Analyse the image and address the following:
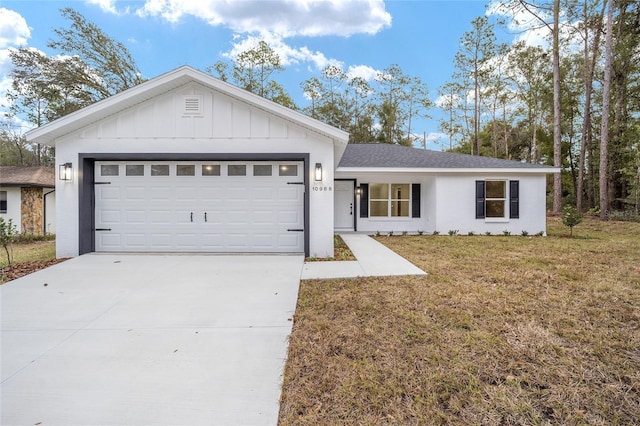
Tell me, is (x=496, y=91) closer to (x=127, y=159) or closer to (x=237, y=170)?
(x=237, y=170)

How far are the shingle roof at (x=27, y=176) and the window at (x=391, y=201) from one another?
1366 centimetres

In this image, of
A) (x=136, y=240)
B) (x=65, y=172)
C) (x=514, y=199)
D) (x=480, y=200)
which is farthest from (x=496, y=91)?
(x=65, y=172)

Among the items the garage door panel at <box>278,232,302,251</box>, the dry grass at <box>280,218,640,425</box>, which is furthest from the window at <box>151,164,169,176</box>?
the dry grass at <box>280,218,640,425</box>

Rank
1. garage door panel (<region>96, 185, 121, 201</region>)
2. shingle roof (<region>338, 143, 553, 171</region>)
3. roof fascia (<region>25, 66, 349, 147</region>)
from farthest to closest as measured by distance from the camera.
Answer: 1. shingle roof (<region>338, 143, 553, 171</region>)
2. garage door panel (<region>96, 185, 121, 201</region>)
3. roof fascia (<region>25, 66, 349, 147</region>)

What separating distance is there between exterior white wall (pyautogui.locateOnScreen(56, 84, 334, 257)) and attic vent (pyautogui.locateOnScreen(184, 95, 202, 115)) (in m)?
0.11

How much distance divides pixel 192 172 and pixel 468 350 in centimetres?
681

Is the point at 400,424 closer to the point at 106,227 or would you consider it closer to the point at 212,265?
the point at 212,265

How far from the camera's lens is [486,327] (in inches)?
123

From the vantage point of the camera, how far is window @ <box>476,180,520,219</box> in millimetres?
10539

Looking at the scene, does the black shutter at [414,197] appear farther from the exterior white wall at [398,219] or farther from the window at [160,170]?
the window at [160,170]

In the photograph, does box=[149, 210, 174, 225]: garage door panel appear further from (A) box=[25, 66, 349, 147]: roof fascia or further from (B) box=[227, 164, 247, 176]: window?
(A) box=[25, 66, 349, 147]: roof fascia

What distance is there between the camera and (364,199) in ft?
39.0

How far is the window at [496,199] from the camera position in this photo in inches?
415

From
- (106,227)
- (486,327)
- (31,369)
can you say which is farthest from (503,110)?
(31,369)
